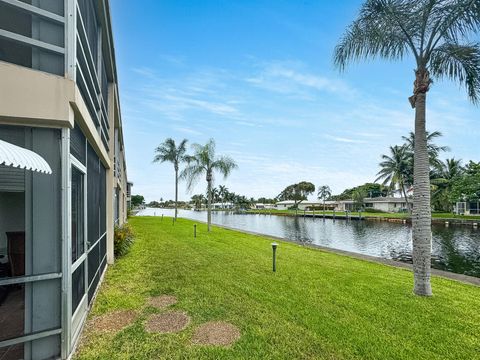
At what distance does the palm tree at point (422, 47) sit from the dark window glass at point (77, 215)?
6111 mm

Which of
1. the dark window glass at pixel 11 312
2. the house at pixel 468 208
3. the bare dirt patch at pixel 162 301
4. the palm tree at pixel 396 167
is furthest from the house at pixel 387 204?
the dark window glass at pixel 11 312

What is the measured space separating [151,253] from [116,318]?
553 centimetres

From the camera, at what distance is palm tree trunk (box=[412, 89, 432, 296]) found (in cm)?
557

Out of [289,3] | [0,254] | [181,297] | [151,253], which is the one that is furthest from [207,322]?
[289,3]

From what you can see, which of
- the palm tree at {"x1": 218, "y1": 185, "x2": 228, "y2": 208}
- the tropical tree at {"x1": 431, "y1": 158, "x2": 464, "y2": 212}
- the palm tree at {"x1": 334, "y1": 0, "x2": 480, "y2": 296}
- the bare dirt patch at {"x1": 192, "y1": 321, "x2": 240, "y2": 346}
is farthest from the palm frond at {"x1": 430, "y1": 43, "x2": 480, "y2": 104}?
the palm tree at {"x1": 218, "y1": 185, "x2": 228, "y2": 208}

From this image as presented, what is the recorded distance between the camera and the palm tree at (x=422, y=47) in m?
5.54

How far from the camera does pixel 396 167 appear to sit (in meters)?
36.8

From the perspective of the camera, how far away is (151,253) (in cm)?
955

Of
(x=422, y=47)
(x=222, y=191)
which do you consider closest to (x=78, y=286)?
(x=422, y=47)

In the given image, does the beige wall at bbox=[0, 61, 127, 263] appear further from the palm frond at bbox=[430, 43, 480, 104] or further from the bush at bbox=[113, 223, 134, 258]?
the palm frond at bbox=[430, 43, 480, 104]

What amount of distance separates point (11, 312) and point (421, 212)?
7.14 metres

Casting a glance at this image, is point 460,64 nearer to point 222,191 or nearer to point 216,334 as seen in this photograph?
point 216,334

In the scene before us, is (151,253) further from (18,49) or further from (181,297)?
(18,49)

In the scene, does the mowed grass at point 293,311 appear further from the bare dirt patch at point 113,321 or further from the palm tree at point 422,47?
the palm tree at point 422,47
